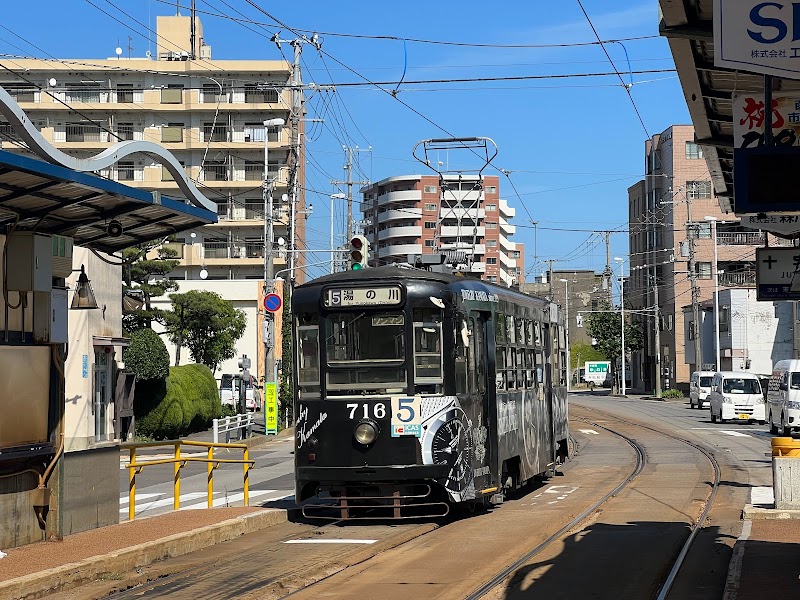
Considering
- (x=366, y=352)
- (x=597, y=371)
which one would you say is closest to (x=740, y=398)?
(x=366, y=352)

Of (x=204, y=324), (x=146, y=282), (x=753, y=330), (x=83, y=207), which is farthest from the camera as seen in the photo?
(x=753, y=330)

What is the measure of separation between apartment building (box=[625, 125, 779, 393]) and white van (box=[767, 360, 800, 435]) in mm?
44043

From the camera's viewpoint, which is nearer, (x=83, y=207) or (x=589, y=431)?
(x=83, y=207)

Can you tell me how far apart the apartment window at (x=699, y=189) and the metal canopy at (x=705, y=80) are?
73114mm

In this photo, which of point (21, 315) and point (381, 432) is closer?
point (21, 315)

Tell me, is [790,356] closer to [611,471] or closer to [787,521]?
[611,471]

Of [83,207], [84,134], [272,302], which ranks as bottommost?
[83,207]

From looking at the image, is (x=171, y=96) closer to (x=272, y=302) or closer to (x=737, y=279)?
(x=737, y=279)

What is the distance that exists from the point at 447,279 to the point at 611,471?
10927 mm

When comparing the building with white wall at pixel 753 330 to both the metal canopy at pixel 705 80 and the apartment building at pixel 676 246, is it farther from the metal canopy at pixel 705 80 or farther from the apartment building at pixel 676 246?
the metal canopy at pixel 705 80

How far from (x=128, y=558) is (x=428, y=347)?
5.61m

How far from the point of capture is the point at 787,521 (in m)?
15.8

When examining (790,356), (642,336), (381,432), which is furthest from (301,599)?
(642,336)

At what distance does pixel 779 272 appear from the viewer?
16750mm
